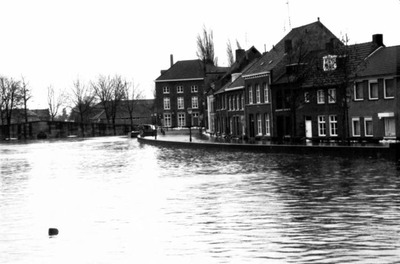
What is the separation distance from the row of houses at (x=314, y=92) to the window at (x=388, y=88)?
50mm

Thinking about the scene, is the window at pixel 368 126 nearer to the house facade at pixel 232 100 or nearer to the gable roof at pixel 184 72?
the house facade at pixel 232 100

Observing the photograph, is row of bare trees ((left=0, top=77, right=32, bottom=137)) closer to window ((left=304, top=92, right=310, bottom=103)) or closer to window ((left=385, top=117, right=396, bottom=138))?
window ((left=304, top=92, right=310, bottom=103))

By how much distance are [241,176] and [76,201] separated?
8670 millimetres

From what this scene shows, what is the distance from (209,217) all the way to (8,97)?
12234 cm

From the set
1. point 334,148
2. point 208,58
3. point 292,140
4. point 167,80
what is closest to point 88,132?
point 167,80

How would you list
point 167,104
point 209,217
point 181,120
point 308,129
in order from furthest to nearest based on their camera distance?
point 167,104 → point 181,120 → point 308,129 → point 209,217

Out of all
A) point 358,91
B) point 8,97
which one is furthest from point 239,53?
point 8,97

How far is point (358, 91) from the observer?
54.6 m

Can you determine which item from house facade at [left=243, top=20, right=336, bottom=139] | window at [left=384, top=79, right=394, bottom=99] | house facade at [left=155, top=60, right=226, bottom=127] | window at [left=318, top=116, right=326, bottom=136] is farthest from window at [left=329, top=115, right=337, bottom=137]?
house facade at [left=155, top=60, right=226, bottom=127]

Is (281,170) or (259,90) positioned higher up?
(259,90)

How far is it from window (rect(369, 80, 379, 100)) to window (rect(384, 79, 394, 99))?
1.01m

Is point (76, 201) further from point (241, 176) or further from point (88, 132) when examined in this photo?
point (88, 132)

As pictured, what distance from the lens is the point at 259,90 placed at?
6788 centimetres

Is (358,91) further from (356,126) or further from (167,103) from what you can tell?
(167,103)
